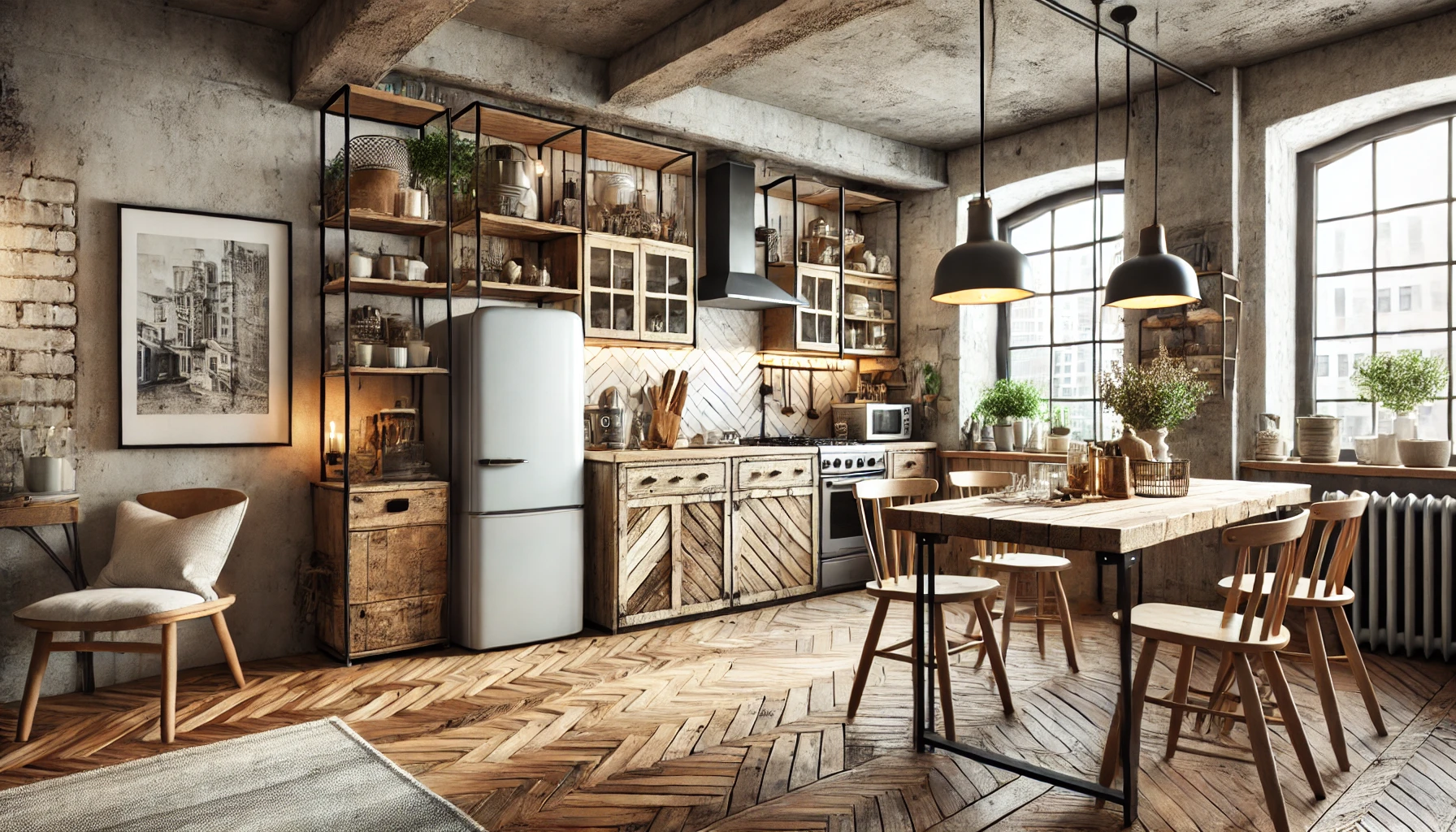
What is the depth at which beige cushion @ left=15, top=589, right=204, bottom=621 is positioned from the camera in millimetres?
3301

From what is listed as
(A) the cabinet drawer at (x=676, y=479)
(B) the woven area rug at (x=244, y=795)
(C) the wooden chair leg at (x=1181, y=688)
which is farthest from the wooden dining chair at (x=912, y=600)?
(A) the cabinet drawer at (x=676, y=479)

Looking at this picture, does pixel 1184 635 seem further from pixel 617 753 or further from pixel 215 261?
pixel 215 261

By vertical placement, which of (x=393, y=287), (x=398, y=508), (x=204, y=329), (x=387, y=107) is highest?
(x=387, y=107)

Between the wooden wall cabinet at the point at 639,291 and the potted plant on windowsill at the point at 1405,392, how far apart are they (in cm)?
372

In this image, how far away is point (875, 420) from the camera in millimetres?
6277

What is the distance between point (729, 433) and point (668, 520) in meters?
1.06

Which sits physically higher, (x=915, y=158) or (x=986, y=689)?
(x=915, y=158)

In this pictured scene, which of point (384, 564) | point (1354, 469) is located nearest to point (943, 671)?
point (384, 564)

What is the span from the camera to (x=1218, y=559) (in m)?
5.03

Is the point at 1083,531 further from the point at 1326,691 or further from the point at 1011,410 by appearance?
the point at 1011,410

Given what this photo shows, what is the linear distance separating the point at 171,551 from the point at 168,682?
58cm

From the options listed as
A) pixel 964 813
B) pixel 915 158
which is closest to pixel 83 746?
pixel 964 813

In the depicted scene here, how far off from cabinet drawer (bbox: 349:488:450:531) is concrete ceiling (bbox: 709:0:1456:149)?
281 centimetres

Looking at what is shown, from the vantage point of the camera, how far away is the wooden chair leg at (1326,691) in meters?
2.98
